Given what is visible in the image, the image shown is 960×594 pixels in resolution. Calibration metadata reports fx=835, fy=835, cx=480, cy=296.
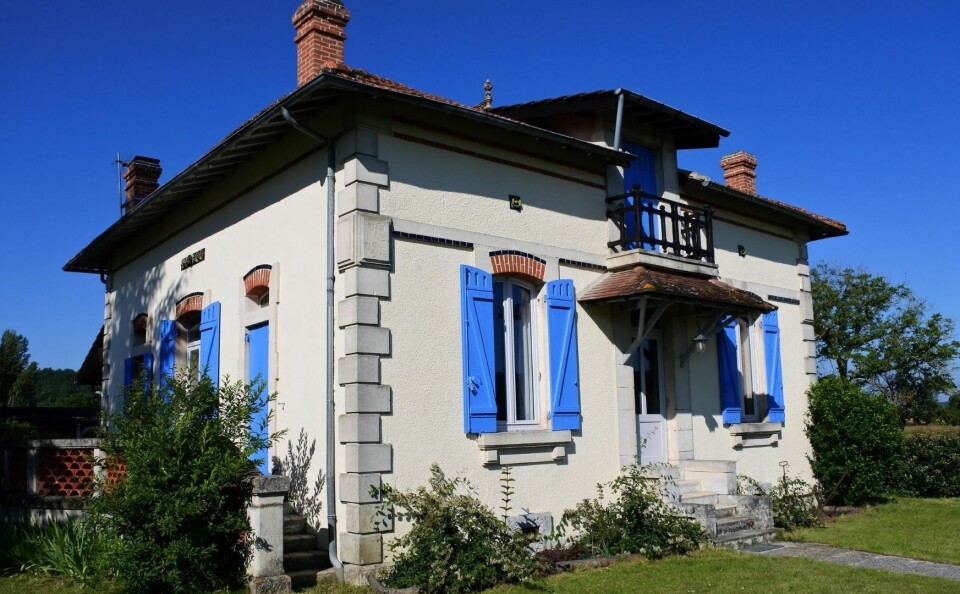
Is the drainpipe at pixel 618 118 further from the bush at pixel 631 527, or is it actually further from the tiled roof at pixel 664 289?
the bush at pixel 631 527

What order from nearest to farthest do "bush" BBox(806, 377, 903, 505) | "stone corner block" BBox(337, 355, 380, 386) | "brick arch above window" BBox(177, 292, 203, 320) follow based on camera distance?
"stone corner block" BBox(337, 355, 380, 386), "brick arch above window" BBox(177, 292, 203, 320), "bush" BBox(806, 377, 903, 505)

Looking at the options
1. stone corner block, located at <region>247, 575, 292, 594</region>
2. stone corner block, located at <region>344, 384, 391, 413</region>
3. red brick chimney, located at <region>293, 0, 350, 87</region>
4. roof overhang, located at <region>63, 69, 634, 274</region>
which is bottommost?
stone corner block, located at <region>247, 575, 292, 594</region>

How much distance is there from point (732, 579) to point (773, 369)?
19.4 feet

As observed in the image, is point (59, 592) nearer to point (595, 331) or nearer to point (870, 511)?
point (595, 331)

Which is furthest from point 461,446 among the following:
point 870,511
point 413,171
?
point 870,511

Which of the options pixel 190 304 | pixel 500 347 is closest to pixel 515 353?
pixel 500 347

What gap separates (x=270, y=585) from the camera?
718cm

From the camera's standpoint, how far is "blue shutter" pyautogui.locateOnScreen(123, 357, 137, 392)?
1334 centimetres

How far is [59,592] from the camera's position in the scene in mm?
7730

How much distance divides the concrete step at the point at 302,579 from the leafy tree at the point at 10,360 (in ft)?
57.1

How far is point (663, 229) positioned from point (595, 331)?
1708 millimetres

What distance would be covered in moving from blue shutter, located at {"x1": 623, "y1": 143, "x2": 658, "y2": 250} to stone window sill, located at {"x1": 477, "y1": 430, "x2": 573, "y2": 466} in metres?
2.98

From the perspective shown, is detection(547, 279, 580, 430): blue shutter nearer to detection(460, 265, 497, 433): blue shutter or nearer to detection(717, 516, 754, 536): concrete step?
detection(460, 265, 497, 433): blue shutter

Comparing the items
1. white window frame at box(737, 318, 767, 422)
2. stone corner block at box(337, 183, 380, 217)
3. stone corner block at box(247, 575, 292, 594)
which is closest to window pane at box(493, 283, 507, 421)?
stone corner block at box(337, 183, 380, 217)
